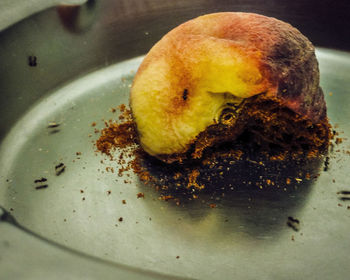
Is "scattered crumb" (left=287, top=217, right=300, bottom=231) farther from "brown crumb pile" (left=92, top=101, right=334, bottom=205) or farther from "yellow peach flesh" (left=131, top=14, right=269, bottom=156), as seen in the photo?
"yellow peach flesh" (left=131, top=14, right=269, bottom=156)

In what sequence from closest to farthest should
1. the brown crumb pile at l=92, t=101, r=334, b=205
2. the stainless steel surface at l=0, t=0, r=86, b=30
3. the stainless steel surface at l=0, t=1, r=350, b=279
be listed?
1. the stainless steel surface at l=0, t=1, r=350, b=279
2. the brown crumb pile at l=92, t=101, r=334, b=205
3. the stainless steel surface at l=0, t=0, r=86, b=30

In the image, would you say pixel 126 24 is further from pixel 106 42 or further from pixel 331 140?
pixel 331 140

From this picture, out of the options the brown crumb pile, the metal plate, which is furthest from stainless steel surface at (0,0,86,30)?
the brown crumb pile

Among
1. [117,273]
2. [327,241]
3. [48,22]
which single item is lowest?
[327,241]

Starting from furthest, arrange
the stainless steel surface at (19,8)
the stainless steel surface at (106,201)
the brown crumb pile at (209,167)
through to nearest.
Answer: the stainless steel surface at (19,8)
the brown crumb pile at (209,167)
the stainless steel surface at (106,201)

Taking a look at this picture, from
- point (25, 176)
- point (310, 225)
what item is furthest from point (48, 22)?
point (310, 225)

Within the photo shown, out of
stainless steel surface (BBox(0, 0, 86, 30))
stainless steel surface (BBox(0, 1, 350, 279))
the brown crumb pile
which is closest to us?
stainless steel surface (BBox(0, 1, 350, 279))

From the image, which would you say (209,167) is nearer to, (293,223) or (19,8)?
(293,223)

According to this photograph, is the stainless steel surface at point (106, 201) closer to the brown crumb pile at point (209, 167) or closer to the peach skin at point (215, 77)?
the brown crumb pile at point (209, 167)

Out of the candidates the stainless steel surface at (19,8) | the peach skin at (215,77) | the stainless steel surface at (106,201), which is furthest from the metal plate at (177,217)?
the stainless steel surface at (19,8)
